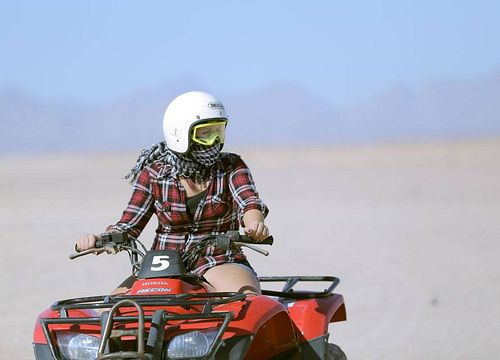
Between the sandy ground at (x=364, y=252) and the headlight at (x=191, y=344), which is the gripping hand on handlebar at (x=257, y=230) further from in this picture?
the sandy ground at (x=364, y=252)

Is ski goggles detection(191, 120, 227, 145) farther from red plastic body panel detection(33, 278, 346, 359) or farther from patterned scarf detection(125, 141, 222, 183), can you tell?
red plastic body panel detection(33, 278, 346, 359)

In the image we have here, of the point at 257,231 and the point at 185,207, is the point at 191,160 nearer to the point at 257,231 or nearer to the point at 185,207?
the point at 185,207

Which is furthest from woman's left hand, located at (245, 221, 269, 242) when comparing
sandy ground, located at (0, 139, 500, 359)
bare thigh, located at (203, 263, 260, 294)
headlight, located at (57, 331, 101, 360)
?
sandy ground, located at (0, 139, 500, 359)

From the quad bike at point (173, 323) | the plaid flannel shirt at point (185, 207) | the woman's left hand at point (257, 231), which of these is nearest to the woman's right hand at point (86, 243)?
the quad bike at point (173, 323)

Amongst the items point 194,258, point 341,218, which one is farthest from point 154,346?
point 341,218

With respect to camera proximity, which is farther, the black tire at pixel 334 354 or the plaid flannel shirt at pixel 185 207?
the black tire at pixel 334 354

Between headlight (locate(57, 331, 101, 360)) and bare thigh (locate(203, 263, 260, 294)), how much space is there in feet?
3.31

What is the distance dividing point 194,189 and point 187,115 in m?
0.49

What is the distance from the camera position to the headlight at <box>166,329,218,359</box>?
6.74m

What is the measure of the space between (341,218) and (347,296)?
11.6 m

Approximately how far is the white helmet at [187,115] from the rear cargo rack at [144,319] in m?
1.36

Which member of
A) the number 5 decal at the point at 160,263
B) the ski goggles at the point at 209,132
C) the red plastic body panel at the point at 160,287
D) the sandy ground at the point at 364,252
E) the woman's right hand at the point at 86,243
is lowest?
the sandy ground at the point at 364,252

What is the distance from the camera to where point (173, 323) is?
6.89 metres

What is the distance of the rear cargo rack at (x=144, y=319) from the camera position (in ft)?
21.3
